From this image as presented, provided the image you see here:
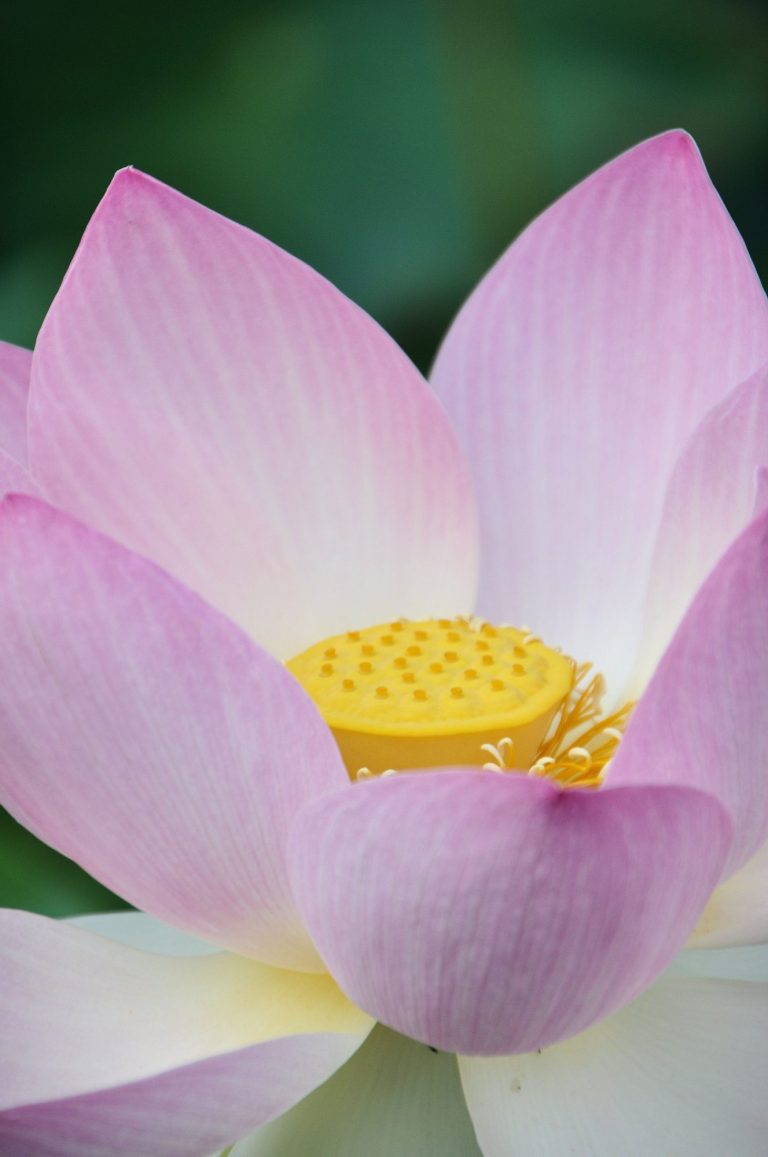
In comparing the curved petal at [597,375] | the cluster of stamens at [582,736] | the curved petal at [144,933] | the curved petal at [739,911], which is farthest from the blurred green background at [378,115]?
the curved petal at [739,911]

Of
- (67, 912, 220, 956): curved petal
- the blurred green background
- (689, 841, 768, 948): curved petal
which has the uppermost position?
the blurred green background

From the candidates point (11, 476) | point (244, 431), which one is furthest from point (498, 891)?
point (244, 431)

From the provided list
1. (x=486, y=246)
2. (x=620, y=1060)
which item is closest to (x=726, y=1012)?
(x=620, y=1060)

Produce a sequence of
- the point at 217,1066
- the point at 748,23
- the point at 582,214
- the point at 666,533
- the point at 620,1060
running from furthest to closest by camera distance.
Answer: the point at 748,23, the point at 582,214, the point at 666,533, the point at 620,1060, the point at 217,1066

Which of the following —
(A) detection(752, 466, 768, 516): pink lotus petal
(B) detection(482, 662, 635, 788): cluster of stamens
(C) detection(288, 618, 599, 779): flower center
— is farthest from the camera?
(B) detection(482, 662, 635, 788): cluster of stamens

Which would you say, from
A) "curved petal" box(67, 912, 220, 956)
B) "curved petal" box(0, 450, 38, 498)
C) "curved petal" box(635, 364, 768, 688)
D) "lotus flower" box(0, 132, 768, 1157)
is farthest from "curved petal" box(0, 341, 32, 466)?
"curved petal" box(635, 364, 768, 688)

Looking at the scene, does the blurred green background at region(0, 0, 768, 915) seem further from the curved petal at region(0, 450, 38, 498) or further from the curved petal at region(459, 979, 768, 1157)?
the curved petal at region(459, 979, 768, 1157)

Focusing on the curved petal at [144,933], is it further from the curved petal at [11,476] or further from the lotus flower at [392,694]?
the curved petal at [11,476]

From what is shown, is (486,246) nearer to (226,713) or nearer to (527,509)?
(527,509)
